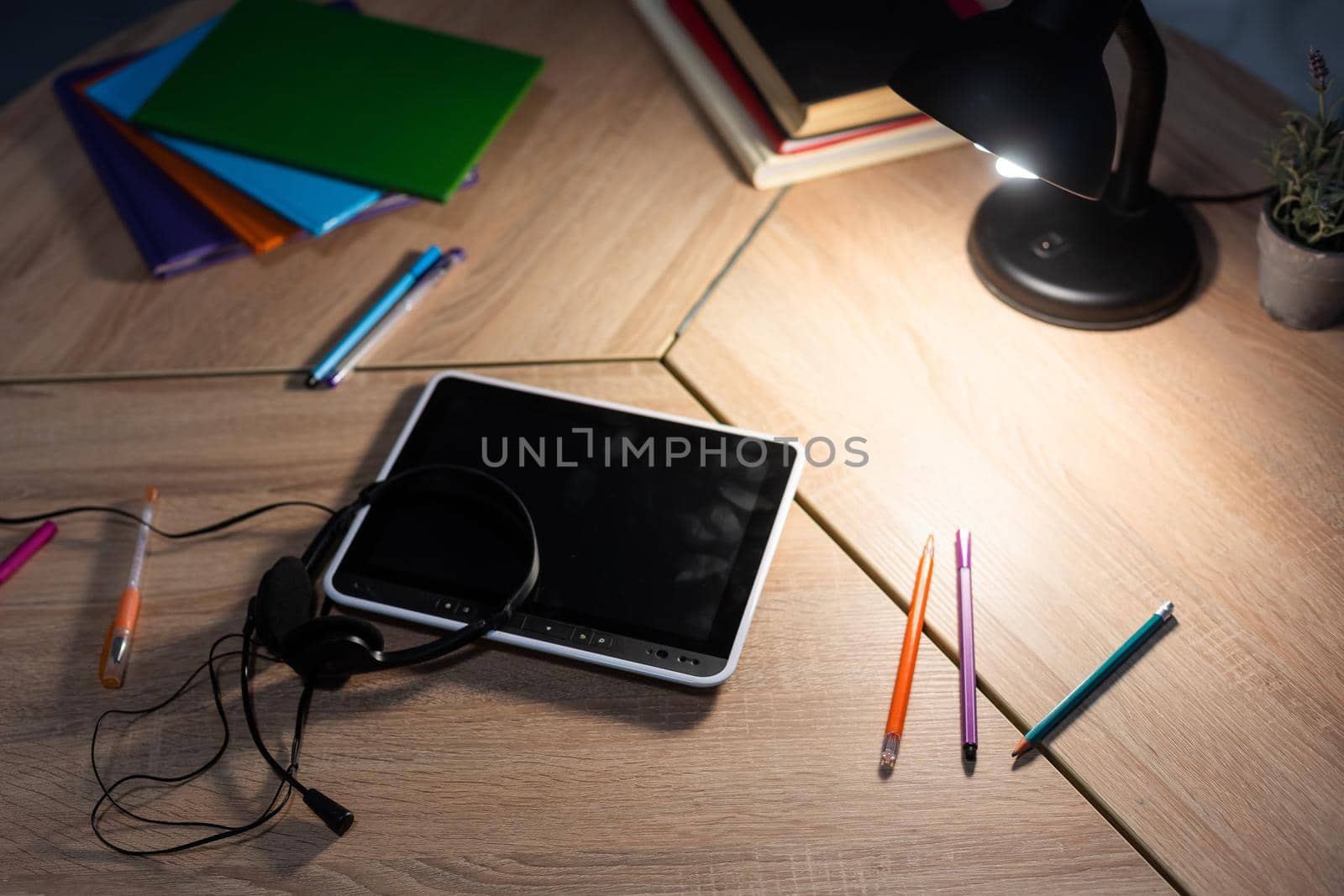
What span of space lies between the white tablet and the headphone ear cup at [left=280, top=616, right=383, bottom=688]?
0.06 metres

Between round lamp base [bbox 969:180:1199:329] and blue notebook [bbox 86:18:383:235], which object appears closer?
round lamp base [bbox 969:180:1199:329]

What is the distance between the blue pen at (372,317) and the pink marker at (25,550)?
0.24 meters

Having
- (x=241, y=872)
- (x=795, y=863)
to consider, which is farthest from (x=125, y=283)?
(x=795, y=863)

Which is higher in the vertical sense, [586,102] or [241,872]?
[586,102]

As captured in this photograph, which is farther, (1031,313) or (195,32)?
(195,32)

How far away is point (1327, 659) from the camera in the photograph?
2.86ft

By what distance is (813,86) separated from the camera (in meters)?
1.15

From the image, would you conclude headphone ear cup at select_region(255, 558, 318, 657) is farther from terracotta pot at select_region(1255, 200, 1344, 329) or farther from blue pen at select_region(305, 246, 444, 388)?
terracotta pot at select_region(1255, 200, 1344, 329)

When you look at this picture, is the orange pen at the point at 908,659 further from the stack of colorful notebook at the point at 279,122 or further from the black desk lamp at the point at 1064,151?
the stack of colorful notebook at the point at 279,122

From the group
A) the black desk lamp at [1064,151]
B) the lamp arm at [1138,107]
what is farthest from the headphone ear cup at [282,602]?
the lamp arm at [1138,107]

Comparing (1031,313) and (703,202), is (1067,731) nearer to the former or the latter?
(1031,313)

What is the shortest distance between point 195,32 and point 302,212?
333 mm

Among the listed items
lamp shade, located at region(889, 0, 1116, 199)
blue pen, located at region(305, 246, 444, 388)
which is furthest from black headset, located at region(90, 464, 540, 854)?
lamp shade, located at region(889, 0, 1116, 199)

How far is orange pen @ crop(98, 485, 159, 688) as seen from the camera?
90 cm
